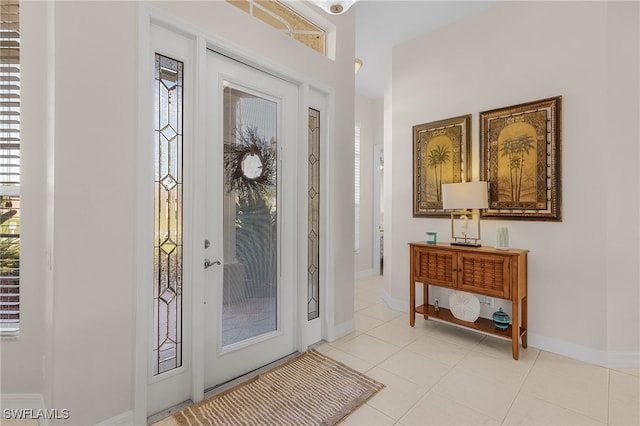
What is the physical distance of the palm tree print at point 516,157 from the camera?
9.55 feet

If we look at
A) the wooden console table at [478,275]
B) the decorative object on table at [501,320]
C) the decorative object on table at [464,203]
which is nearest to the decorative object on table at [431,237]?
the wooden console table at [478,275]

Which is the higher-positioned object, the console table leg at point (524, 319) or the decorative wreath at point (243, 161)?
the decorative wreath at point (243, 161)

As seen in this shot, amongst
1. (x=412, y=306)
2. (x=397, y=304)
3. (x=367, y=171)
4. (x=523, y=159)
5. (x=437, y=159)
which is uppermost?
(x=367, y=171)

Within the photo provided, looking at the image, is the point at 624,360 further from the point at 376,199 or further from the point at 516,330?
the point at 376,199

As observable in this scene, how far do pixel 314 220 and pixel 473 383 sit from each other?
1798 millimetres

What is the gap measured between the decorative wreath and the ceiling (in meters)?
1.91

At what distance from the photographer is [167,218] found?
Answer: 6.45ft

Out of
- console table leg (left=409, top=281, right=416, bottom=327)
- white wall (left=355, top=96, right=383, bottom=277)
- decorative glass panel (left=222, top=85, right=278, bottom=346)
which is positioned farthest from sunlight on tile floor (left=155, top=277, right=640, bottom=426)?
white wall (left=355, top=96, right=383, bottom=277)

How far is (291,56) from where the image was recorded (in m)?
2.62

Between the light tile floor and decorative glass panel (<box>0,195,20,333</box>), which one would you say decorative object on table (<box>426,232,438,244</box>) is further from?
decorative glass panel (<box>0,195,20,333</box>)

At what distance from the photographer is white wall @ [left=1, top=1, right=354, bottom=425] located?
156 cm

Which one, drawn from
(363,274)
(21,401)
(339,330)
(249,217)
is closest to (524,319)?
(339,330)

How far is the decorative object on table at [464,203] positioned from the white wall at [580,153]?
16cm

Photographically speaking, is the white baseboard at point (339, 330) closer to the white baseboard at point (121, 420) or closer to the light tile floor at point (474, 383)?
the light tile floor at point (474, 383)
